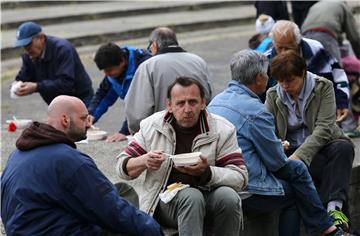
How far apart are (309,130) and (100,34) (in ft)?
32.4

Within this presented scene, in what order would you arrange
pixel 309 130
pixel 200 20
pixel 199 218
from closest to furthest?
pixel 199 218 < pixel 309 130 < pixel 200 20

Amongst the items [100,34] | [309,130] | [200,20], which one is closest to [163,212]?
[309,130]

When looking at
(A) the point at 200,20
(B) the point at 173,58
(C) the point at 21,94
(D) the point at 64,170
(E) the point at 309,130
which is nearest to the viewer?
(D) the point at 64,170

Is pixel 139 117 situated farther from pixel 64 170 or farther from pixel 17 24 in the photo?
pixel 17 24

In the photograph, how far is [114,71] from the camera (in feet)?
27.0

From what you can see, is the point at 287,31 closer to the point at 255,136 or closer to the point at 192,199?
the point at 255,136

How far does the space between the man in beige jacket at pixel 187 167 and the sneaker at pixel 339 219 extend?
1.19m

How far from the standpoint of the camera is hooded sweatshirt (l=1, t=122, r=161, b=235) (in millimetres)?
4793

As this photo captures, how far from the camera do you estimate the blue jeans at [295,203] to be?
6250 mm

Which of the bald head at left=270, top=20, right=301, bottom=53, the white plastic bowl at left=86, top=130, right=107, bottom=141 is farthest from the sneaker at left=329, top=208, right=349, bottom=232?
the white plastic bowl at left=86, top=130, right=107, bottom=141

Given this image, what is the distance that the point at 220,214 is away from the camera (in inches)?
221

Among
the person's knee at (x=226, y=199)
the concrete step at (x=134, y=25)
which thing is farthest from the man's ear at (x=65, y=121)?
the concrete step at (x=134, y=25)

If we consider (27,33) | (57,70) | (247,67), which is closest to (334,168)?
(247,67)

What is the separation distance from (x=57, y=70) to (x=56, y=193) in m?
4.71
